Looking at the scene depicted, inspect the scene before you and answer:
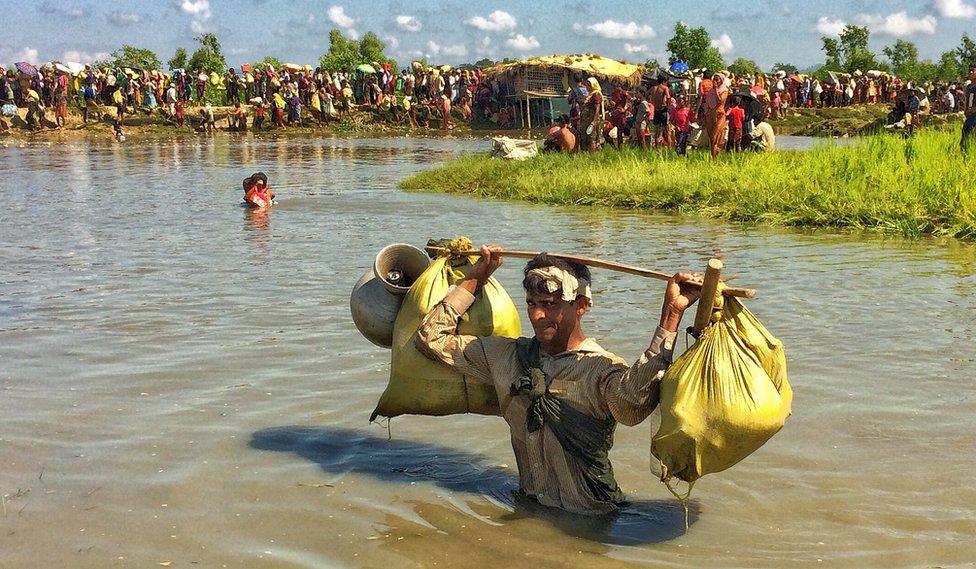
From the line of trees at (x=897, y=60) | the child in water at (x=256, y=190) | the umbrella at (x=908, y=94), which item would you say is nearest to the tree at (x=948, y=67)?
the line of trees at (x=897, y=60)

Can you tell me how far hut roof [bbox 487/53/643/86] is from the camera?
Answer: 112ft

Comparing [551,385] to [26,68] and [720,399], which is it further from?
[26,68]

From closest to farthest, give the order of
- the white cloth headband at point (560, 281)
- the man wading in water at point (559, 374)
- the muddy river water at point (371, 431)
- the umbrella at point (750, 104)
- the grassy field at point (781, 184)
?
the man wading in water at point (559, 374)
the white cloth headband at point (560, 281)
the muddy river water at point (371, 431)
the grassy field at point (781, 184)
the umbrella at point (750, 104)

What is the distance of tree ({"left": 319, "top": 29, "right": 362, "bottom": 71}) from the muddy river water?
3343cm

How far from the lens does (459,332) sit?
3895mm

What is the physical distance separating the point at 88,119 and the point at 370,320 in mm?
32220

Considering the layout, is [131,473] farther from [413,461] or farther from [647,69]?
[647,69]

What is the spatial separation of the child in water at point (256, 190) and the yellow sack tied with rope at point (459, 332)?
965 cm

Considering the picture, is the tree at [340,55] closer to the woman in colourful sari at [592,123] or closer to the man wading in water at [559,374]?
the woman in colourful sari at [592,123]

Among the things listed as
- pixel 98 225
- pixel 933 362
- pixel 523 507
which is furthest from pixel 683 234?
pixel 523 507

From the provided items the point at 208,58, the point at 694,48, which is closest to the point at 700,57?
the point at 694,48

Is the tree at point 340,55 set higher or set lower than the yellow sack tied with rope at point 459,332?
higher

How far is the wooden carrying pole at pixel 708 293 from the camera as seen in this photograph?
120 inches

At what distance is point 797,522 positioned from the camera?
3832 millimetres
